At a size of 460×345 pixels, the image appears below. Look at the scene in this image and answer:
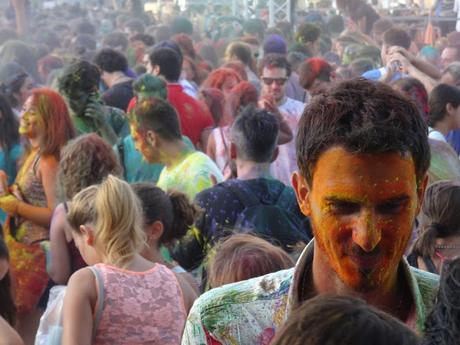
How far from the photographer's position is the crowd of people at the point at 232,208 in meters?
1.93

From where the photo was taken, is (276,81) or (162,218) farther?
(276,81)

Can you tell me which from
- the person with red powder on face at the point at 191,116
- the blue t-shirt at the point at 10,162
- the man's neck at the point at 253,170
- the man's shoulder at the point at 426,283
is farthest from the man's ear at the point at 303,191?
the person with red powder on face at the point at 191,116

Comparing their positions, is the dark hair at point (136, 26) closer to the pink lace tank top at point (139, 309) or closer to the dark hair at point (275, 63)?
the dark hair at point (275, 63)

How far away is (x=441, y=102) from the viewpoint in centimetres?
662

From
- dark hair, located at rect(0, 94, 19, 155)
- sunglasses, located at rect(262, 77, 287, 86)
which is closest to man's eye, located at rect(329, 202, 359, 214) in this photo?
dark hair, located at rect(0, 94, 19, 155)

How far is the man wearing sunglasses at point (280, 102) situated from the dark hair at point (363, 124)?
4.17m

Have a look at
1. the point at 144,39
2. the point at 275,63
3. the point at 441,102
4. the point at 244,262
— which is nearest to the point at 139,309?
the point at 244,262

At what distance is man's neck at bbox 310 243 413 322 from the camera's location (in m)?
1.97

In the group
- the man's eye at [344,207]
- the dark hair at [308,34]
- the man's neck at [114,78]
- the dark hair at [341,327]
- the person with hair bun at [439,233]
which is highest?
the man's eye at [344,207]

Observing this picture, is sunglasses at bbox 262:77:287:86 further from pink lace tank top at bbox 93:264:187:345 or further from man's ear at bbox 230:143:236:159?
pink lace tank top at bbox 93:264:187:345

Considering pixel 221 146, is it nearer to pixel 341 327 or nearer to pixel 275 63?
pixel 275 63

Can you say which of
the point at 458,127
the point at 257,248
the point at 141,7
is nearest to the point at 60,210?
the point at 257,248

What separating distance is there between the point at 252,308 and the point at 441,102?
4876 millimetres

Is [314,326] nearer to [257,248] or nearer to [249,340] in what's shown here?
[249,340]
